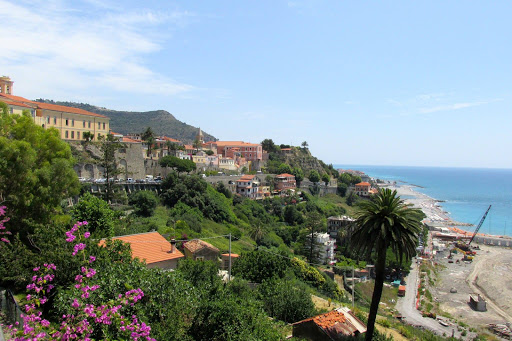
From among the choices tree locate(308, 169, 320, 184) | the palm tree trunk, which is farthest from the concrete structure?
tree locate(308, 169, 320, 184)

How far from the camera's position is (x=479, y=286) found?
43.7 m

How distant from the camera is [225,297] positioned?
12594 mm

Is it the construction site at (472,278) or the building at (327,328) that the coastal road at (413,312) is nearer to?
the construction site at (472,278)

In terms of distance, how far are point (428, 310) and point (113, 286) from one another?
33.2m

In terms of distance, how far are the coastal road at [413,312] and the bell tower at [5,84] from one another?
167 ft

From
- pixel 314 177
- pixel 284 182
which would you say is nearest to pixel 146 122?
pixel 314 177

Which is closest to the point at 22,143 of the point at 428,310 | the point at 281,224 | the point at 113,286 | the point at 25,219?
the point at 25,219

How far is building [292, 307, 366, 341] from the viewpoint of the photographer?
537 inches

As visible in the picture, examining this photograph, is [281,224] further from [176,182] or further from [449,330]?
[449,330]

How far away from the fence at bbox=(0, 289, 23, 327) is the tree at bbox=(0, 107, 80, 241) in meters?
4.09

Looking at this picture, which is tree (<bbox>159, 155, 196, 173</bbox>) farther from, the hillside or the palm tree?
the hillside

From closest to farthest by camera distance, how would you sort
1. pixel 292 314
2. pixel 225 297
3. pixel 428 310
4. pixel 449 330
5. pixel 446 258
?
pixel 225 297 → pixel 292 314 → pixel 449 330 → pixel 428 310 → pixel 446 258

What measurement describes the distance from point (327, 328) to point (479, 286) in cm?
3924

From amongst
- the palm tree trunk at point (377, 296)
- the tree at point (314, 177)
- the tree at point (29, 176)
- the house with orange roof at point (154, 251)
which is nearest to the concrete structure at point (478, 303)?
the palm tree trunk at point (377, 296)
